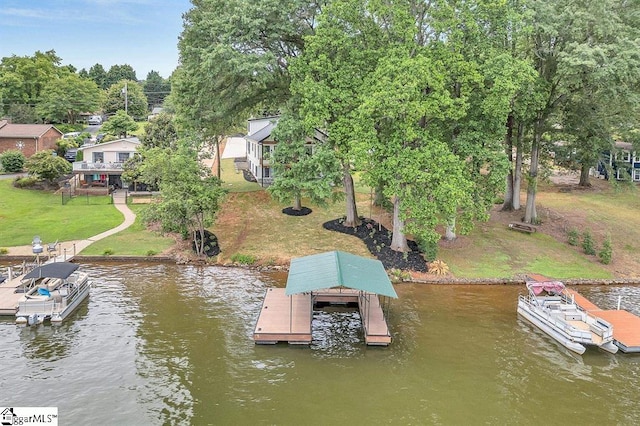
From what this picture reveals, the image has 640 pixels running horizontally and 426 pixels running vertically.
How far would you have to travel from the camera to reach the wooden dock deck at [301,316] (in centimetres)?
2258

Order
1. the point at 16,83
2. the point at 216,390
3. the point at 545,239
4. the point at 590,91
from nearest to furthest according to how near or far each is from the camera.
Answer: the point at 216,390
the point at 590,91
the point at 545,239
the point at 16,83

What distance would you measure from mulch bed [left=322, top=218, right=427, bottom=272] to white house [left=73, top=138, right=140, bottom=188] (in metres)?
25.5

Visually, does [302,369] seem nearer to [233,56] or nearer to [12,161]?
[233,56]

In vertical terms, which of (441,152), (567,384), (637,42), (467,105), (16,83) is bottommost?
(567,384)

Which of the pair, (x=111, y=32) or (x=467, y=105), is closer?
(x=467, y=105)

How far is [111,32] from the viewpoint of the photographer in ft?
308

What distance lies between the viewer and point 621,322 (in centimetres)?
2491

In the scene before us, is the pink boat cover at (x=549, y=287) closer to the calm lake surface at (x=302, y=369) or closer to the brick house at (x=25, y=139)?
the calm lake surface at (x=302, y=369)

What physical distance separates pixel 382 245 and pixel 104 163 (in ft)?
108

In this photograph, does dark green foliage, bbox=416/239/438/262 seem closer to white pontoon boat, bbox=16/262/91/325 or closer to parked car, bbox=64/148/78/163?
white pontoon boat, bbox=16/262/91/325

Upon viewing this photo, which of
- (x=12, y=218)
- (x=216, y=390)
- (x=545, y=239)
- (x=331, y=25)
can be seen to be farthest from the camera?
(x=12, y=218)

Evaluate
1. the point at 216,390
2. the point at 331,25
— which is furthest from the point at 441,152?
the point at 216,390

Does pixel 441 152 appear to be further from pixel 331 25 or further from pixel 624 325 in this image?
pixel 624 325

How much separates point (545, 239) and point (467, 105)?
14011mm
